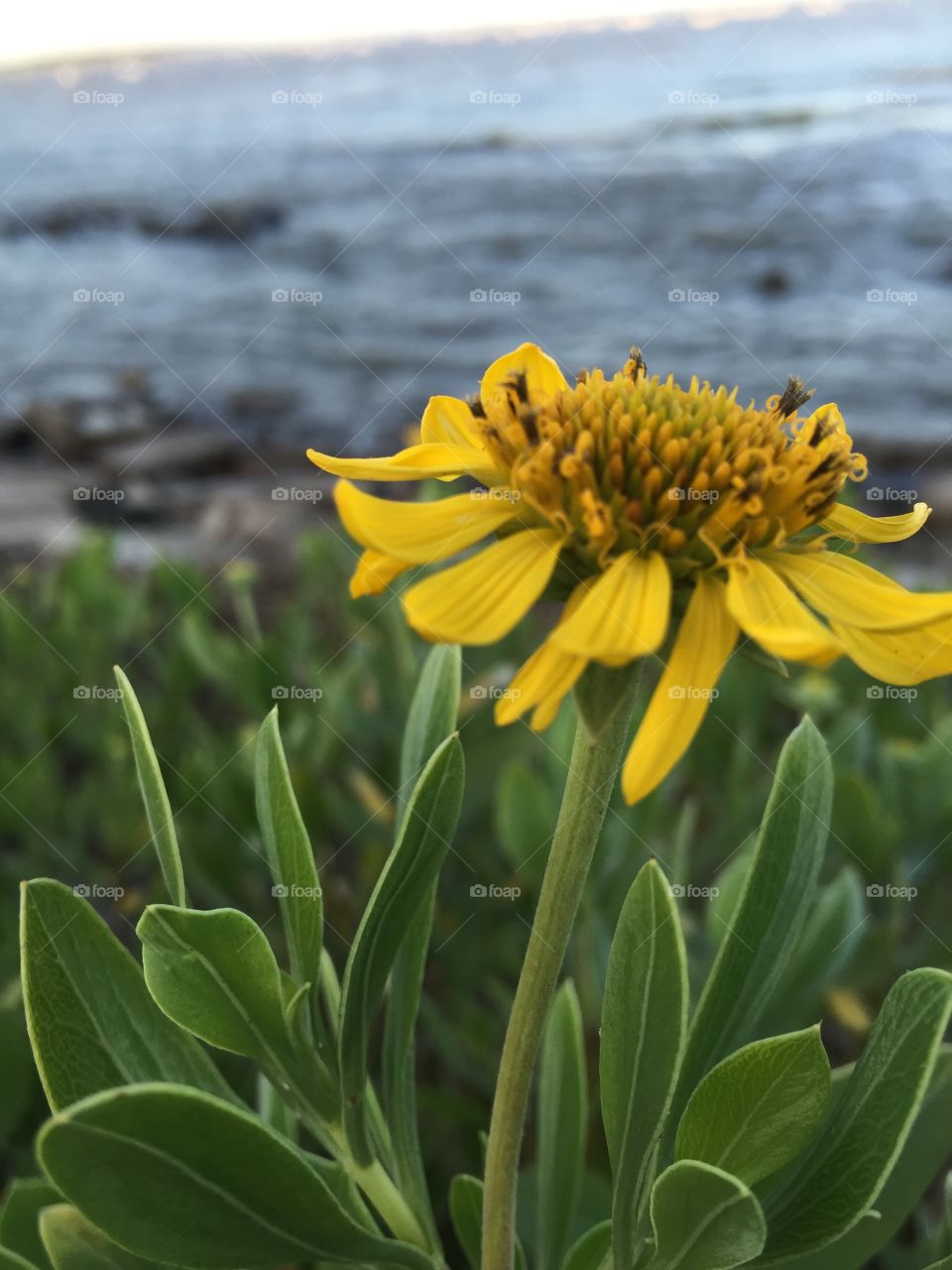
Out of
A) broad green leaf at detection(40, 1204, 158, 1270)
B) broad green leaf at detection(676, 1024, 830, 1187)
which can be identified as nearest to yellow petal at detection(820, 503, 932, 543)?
broad green leaf at detection(676, 1024, 830, 1187)

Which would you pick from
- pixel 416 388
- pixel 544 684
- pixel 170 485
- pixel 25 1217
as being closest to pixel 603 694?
pixel 544 684

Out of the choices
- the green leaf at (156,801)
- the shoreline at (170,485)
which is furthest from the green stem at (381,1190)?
the shoreline at (170,485)

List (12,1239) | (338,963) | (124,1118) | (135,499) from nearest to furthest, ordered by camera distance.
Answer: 1. (124,1118)
2. (12,1239)
3. (338,963)
4. (135,499)

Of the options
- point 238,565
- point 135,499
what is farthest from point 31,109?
point 238,565

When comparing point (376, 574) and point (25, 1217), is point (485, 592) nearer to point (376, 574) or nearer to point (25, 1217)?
point (376, 574)

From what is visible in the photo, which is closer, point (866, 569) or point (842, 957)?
point (866, 569)

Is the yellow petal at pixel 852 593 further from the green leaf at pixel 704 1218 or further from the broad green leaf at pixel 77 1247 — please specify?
the broad green leaf at pixel 77 1247

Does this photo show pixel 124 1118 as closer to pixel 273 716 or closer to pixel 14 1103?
pixel 273 716

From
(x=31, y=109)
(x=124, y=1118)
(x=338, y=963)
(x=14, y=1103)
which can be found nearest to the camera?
(x=124, y=1118)
